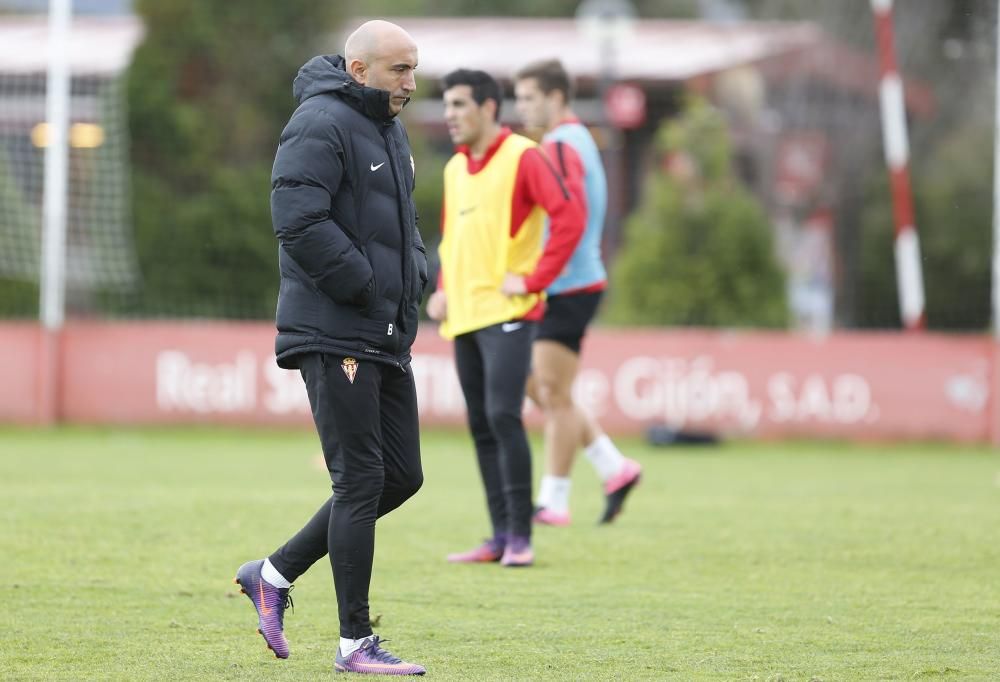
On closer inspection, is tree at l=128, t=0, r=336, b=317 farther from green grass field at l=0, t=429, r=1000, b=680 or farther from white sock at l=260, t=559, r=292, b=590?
white sock at l=260, t=559, r=292, b=590

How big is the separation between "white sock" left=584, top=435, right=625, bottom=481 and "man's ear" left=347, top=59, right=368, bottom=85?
400 cm

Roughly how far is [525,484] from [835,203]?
15.4 metres

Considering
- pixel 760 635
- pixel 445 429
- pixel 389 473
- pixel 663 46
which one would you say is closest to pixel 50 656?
pixel 389 473

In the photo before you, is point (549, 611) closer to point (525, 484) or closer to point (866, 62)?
point (525, 484)

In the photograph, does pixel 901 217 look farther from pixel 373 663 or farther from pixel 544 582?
pixel 373 663

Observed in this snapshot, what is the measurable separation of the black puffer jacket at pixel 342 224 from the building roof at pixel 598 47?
1910 centimetres

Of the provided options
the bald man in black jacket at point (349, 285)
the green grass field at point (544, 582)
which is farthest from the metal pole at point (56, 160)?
the bald man in black jacket at point (349, 285)

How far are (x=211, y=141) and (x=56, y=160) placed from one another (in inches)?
138

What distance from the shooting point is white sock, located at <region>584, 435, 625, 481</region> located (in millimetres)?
8891

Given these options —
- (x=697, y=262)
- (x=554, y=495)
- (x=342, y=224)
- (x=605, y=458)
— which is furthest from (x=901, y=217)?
(x=342, y=224)

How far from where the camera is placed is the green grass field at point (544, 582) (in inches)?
206

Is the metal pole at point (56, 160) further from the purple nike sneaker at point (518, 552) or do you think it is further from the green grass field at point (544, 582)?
the purple nike sneaker at point (518, 552)

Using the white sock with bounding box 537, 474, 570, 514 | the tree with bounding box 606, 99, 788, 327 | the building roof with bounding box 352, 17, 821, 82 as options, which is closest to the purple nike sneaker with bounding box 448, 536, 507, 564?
the white sock with bounding box 537, 474, 570, 514

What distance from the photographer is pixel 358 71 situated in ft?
17.3
